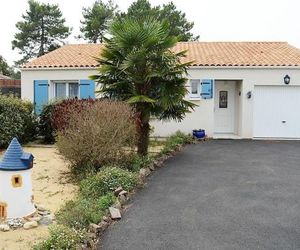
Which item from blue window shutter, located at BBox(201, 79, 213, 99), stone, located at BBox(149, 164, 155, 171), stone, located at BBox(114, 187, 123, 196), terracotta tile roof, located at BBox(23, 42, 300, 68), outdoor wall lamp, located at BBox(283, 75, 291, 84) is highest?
terracotta tile roof, located at BBox(23, 42, 300, 68)

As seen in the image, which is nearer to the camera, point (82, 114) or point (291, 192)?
point (291, 192)

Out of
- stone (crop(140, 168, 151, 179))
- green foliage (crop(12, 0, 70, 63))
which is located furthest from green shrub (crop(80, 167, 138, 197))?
green foliage (crop(12, 0, 70, 63))

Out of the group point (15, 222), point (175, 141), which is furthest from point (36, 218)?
point (175, 141)

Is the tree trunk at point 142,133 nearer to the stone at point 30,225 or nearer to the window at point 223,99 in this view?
the stone at point 30,225

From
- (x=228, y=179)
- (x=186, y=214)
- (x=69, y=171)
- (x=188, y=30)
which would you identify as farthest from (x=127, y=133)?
(x=188, y=30)

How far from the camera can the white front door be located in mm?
18047

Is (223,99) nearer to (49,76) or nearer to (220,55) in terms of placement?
(220,55)

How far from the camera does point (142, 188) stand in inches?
319

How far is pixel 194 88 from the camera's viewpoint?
17250 mm

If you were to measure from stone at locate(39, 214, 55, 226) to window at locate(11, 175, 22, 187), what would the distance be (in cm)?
65

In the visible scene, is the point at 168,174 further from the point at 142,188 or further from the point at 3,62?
the point at 3,62

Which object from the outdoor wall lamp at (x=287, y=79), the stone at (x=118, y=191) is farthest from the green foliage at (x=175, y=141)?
the stone at (x=118, y=191)

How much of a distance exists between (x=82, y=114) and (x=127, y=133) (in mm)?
1134

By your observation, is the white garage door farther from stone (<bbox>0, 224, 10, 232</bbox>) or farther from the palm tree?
stone (<bbox>0, 224, 10, 232</bbox>)
